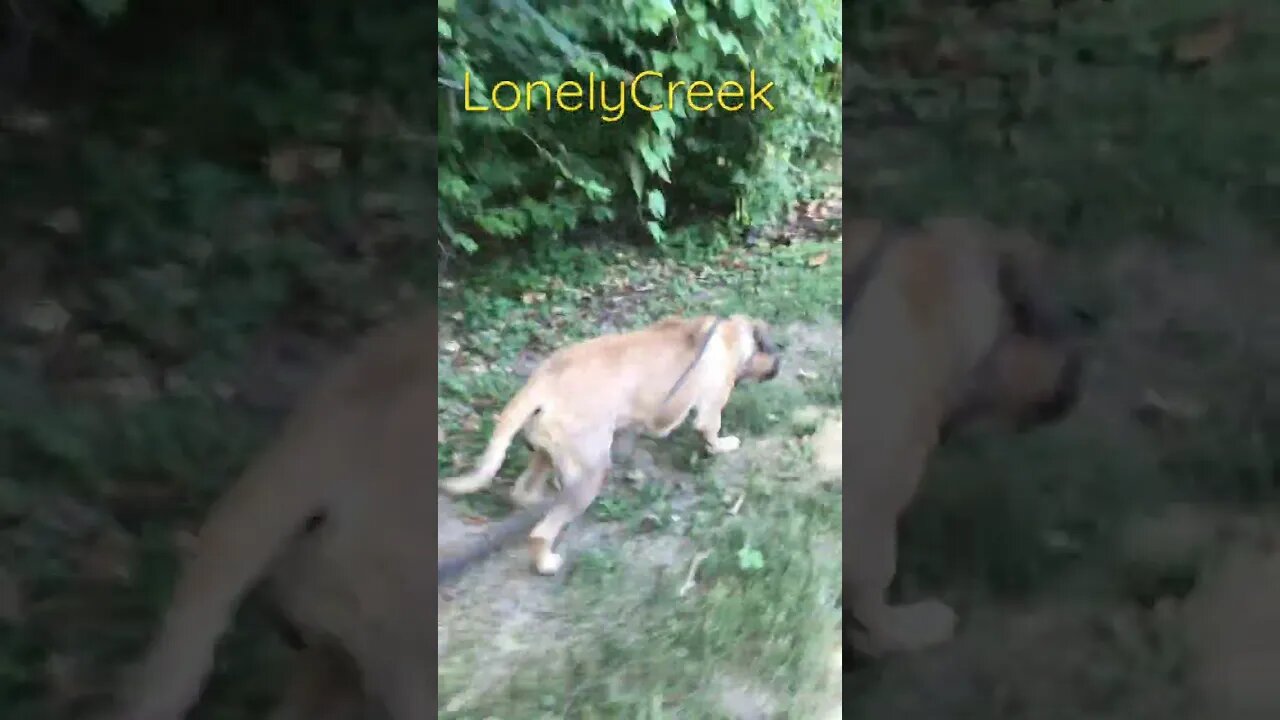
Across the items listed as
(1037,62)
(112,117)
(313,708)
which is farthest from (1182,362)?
(112,117)

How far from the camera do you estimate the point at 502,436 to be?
34.8 inches

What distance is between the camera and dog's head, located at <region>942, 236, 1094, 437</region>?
895 mm

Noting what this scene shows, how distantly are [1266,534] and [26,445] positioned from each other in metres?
1.13

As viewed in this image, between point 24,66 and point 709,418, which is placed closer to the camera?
Result: point 24,66

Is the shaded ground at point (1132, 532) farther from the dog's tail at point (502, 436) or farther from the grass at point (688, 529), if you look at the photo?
the dog's tail at point (502, 436)

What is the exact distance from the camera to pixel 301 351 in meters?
0.85

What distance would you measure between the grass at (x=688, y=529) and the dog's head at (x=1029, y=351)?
0.50 ft

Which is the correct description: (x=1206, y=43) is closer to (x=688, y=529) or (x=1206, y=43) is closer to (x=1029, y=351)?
(x=1029, y=351)

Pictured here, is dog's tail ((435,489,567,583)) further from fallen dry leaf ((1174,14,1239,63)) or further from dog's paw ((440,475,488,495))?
fallen dry leaf ((1174,14,1239,63))

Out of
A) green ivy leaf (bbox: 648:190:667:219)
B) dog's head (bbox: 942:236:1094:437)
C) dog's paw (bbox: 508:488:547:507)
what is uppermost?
green ivy leaf (bbox: 648:190:667:219)

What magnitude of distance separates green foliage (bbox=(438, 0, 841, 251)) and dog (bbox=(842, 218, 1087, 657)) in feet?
0.42

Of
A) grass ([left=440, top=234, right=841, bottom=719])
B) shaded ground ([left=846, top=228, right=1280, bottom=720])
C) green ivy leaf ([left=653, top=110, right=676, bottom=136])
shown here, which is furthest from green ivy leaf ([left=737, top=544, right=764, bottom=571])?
green ivy leaf ([left=653, top=110, right=676, bottom=136])

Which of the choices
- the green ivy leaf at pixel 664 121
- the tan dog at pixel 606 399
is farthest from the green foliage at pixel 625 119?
the tan dog at pixel 606 399

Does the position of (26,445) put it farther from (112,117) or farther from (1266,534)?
(1266,534)
